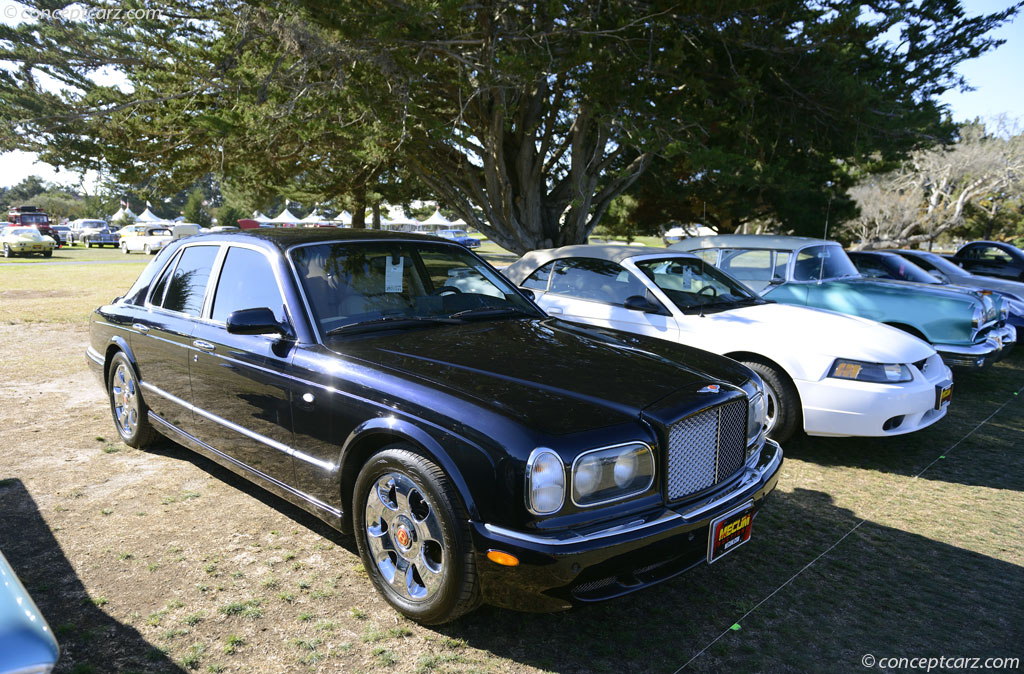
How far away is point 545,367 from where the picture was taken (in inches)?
128

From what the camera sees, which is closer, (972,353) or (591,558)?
(591,558)

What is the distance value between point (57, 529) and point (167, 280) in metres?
1.77

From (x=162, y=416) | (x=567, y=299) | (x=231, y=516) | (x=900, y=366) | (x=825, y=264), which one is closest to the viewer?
(x=231, y=516)

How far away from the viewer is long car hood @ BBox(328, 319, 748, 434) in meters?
2.80

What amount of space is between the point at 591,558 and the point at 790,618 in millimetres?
1274

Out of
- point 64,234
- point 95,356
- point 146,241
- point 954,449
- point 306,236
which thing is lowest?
point 954,449

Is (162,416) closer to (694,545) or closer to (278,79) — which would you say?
(694,545)

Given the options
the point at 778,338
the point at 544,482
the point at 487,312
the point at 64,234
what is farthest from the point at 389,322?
the point at 64,234

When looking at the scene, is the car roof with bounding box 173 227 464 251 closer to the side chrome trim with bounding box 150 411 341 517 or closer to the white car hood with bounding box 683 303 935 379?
the side chrome trim with bounding box 150 411 341 517

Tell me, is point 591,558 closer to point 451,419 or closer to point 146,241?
point 451,419

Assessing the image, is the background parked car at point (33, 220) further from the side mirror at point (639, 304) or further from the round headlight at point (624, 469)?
the round headlight at point (624, 469)

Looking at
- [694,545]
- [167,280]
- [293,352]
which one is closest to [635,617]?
[694,545]

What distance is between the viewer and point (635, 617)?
3.15m

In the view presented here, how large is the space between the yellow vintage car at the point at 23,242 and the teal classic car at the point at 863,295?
33.3 meters
